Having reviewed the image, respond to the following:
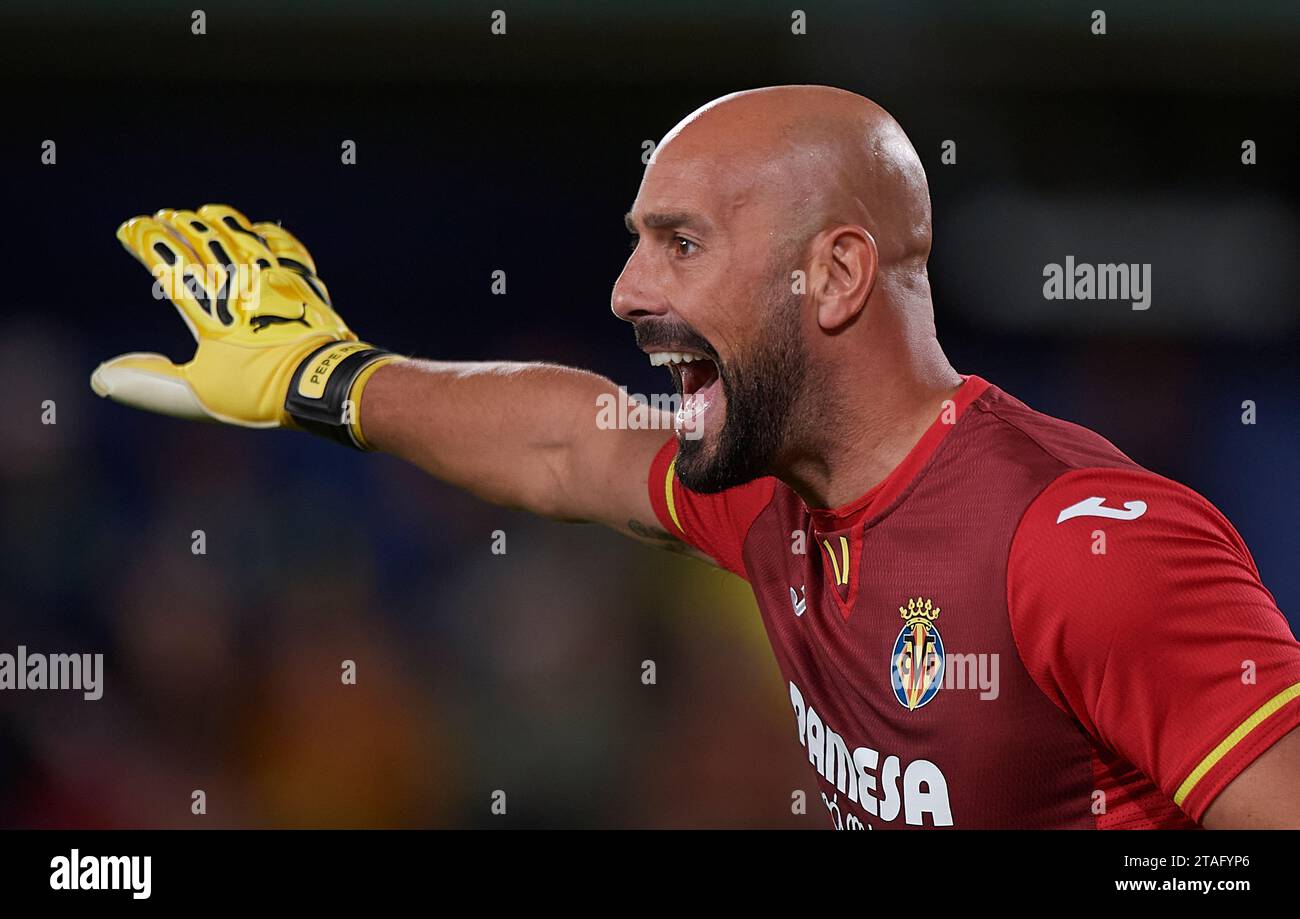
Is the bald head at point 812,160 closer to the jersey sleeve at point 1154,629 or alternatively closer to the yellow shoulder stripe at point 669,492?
the jersey sleeve at point 1154,629

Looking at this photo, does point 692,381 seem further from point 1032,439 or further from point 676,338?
point 1032,439

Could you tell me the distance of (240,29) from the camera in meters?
3.96

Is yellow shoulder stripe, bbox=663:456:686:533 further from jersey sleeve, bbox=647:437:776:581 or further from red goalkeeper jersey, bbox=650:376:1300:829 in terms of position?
red goalkeeper jersey, bbox=650:376:1300:829

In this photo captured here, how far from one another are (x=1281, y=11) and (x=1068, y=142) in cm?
76

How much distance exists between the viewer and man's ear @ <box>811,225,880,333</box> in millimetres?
1430

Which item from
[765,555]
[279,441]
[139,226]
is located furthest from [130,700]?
[765,555]

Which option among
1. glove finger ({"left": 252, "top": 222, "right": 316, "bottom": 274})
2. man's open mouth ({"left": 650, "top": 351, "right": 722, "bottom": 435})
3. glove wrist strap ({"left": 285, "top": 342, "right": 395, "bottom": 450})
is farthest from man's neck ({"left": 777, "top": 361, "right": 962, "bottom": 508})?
glove finger ({"left": 252, "top": 222, "right": 316, "bottom": 274})

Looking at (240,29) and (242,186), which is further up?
Result: (240,29)

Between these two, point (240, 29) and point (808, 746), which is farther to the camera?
point (240, 29)

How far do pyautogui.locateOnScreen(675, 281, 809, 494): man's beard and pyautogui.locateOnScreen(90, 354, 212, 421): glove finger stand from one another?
115 centimetres

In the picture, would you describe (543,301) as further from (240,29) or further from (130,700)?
(130,700)

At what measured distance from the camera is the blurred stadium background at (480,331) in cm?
389

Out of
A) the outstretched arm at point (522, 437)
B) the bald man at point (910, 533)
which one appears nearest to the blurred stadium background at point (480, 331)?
the outstretched arm at point (522, 437)

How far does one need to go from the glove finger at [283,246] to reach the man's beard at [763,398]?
112 centimetres
